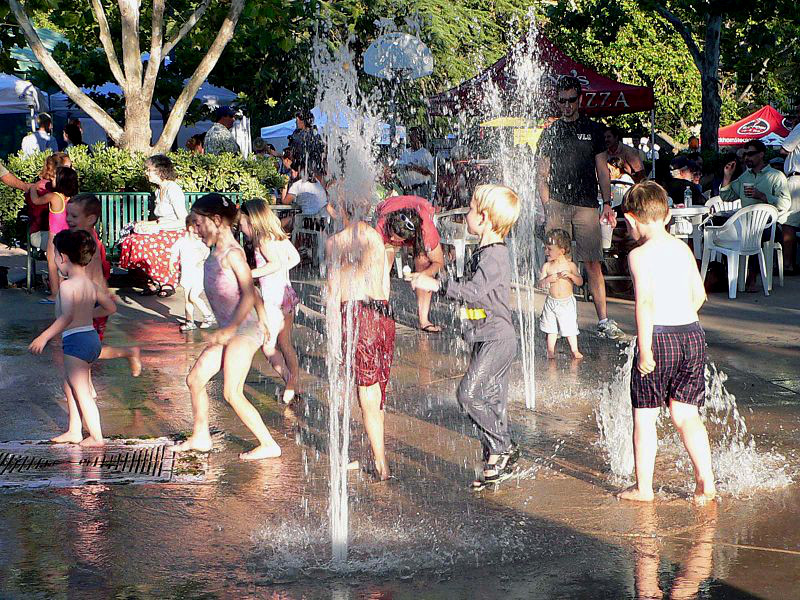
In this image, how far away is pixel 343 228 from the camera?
18.5ft

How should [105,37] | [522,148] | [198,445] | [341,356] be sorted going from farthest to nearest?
[522,148] < [105,37] < [198,445] < [341,356]

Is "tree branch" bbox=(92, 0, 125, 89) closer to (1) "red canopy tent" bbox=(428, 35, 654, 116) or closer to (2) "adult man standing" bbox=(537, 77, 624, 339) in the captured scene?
(1) "red canopy tent" bbox=(428, 35, 654, 116)

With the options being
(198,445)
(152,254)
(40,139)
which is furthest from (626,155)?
(40,139)

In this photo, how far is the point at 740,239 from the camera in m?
11.6

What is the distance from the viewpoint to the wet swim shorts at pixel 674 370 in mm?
4988

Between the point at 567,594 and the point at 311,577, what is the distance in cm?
102

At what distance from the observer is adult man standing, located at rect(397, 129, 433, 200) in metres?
14.8

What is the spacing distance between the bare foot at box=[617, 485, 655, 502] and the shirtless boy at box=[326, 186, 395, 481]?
126 centimetres

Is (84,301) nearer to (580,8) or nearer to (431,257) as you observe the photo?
(431,257)

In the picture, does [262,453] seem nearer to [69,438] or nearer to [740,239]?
[69,438]

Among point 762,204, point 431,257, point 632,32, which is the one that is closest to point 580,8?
point 632,32

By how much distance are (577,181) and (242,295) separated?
4256 millimetres

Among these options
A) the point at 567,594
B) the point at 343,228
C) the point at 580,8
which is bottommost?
the point at 567,594

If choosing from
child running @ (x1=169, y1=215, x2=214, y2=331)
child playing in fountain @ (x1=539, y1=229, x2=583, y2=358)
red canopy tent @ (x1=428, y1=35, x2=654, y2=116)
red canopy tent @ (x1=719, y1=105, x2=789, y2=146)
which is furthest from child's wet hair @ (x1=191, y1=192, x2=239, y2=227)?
red canopy tent @ (x1=719, y1=105, x2=789, y2=146)
